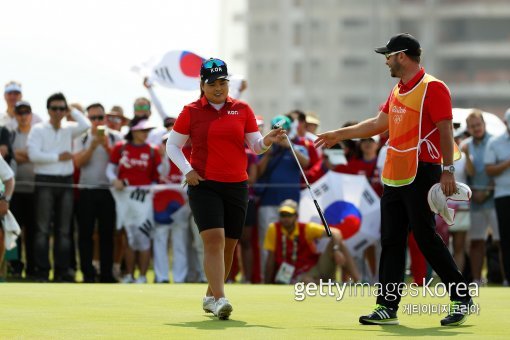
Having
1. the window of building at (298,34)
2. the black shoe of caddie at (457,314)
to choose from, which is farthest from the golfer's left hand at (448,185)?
the window of building at (298,34)

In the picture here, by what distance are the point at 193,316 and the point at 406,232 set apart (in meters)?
1.83

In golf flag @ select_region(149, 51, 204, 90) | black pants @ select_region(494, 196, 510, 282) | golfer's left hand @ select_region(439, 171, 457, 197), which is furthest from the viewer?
golf flag @ select_region(149, 51, 204, 90)

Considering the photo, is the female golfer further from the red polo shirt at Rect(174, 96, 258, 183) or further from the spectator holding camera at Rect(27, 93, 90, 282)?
the spectator holding camera at Rect(27, 93, 90, 282)

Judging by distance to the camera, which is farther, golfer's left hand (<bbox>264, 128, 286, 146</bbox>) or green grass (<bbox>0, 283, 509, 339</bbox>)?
golfer's left hand (<bbox>264, 128, 286, 146</bbox>)

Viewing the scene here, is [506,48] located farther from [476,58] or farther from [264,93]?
[264,93]

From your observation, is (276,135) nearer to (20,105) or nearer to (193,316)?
(193,316)

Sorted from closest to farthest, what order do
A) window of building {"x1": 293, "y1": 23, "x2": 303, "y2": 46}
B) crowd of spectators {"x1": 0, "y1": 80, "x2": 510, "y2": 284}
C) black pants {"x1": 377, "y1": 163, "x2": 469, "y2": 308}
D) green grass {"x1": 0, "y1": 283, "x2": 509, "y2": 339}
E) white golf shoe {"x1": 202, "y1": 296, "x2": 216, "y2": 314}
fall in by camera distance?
green grass {"x1": 0, "y1": 283, "x2": 509, "y2": 339}, black pants {"x1": 377, "y1": 163, "x2": 469, "y2": 308}, white golf shoe {"x1": 202, "y1": 296, "x2": 216, "y2": 314}, crowd of spectators {"x1": 0, "y1": 80, "x2": 510, "y2": 284}, window of building {"x1": 293, "y1": 23, "x2": 303, "y2": 46}

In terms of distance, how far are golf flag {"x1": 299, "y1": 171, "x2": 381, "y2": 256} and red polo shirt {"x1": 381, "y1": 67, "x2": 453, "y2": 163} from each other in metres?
7.22

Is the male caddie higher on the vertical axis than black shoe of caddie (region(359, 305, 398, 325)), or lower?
higher

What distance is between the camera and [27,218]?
61.3 feet

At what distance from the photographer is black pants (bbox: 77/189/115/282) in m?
18.3

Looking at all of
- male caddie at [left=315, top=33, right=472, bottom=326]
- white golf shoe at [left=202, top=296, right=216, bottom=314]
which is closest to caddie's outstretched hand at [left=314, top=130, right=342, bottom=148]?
male caddie at [left=315, top=33, right=472, bottom=326]

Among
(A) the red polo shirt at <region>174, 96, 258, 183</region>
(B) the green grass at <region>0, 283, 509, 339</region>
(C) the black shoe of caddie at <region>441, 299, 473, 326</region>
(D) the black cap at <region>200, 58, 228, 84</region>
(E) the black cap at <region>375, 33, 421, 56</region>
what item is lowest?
(B) the green grass at <region>0, 283, 509, 339</region>

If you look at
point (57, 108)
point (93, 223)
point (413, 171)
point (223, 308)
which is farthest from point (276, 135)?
point (93, 223)
